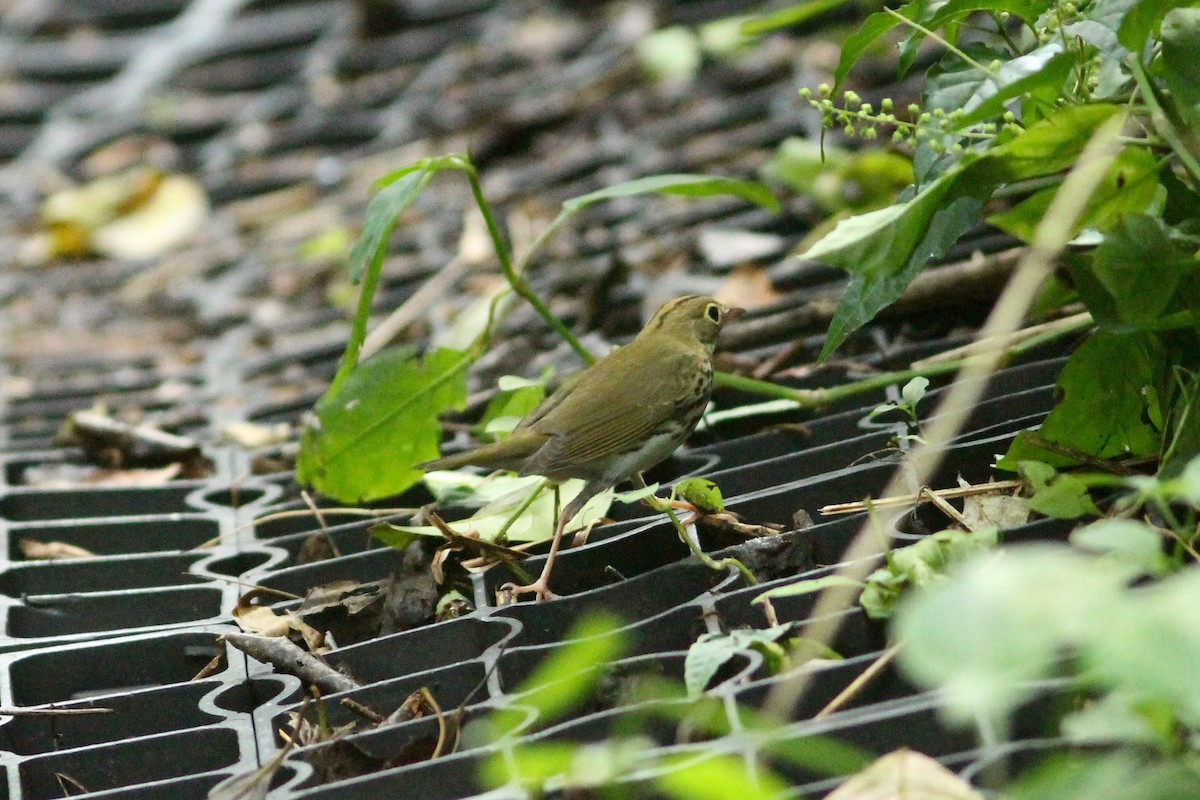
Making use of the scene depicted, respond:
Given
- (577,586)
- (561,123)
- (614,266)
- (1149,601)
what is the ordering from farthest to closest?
(561,123) → (614,266) → (577,586) → (1149,601)

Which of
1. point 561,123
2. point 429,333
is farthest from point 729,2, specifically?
point 429,333

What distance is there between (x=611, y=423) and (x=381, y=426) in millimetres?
499

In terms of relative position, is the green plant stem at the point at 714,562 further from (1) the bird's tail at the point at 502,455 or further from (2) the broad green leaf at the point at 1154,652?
(2) the broad green leaf at the point at 1154,652

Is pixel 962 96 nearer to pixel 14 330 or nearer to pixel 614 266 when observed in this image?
pixel 614 266

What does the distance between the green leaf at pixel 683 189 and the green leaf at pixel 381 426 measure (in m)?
0.47

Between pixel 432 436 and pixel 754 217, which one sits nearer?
pixel 432 436

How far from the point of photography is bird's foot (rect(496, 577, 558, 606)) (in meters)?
2.43

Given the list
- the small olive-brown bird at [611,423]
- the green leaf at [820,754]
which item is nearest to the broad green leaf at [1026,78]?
the green leaf at [820,754]

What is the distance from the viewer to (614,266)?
4305 mm

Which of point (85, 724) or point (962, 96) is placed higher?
point (962, 96)

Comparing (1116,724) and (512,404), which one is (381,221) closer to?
(512,404)

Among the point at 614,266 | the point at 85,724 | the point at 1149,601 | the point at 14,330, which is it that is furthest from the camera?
the point at 14,330

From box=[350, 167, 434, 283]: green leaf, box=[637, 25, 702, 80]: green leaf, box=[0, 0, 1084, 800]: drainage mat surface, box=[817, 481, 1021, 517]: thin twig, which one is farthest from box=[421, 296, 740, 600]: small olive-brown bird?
box=[637, 25, 702, 80]: green leaf

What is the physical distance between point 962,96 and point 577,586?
40.9 inches
